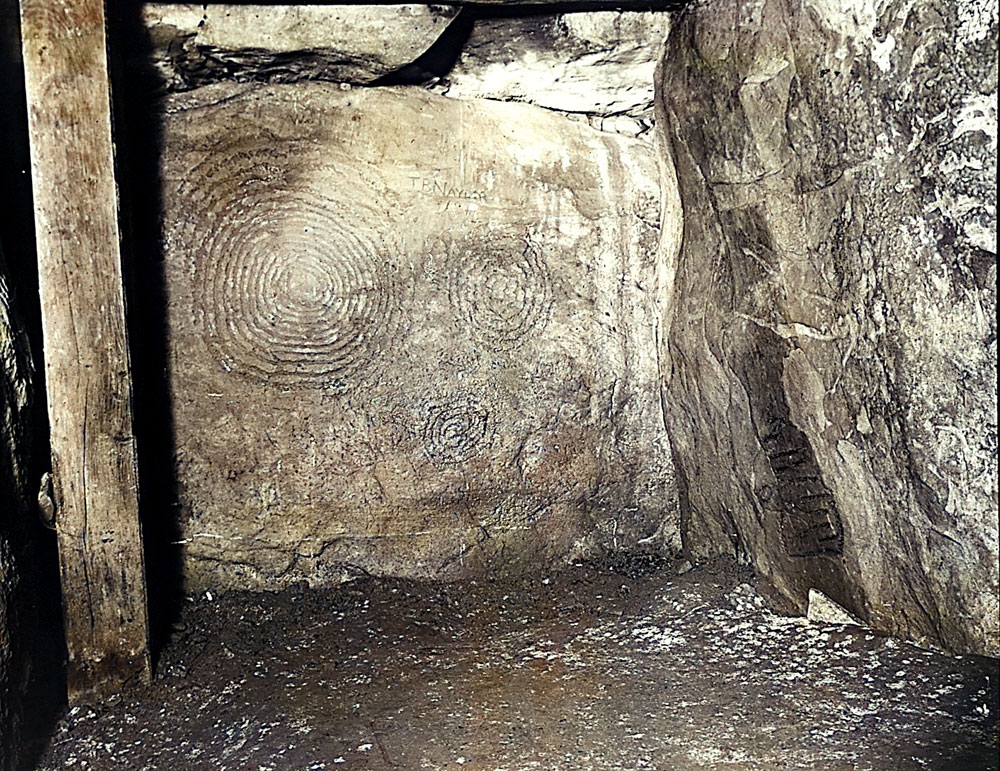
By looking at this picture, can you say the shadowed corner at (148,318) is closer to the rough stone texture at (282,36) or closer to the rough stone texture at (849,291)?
the rough stone texture at (282,36)

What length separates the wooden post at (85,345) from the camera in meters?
2.11

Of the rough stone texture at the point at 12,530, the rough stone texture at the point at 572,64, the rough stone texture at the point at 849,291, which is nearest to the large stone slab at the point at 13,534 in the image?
the rough stone texture at the point at 12,530

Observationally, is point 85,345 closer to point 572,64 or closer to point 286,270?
point 286,270

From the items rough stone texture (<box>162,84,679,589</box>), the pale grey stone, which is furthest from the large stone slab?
the pale grey stone

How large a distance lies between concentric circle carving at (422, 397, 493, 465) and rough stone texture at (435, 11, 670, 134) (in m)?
0.82

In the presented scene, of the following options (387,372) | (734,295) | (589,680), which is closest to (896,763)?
(589,680)

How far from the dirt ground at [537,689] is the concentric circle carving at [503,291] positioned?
0.70 metres

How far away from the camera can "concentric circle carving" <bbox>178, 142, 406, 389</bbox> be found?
2.59 meters

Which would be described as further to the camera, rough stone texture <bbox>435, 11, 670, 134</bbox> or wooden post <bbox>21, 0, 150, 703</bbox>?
rough stone texture <bbox>435, 11, 670, 134</bbox>

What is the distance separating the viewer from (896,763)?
1838 mm

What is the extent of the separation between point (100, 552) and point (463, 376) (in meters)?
1.01

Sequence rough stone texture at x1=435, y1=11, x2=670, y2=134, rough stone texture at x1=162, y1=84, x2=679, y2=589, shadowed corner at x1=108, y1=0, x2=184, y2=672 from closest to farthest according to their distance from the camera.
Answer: shadowed corner at x1=108, y1=0, x2=184, y2=672
rough stone texture at x1=435, y1=11, x2=670, y2=134
rough stone texture at x1=162, y1=84, x2=679, y2=589

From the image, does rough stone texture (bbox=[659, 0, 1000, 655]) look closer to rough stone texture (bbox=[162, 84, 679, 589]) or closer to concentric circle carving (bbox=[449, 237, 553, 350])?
rough stone texture (bbox=[162, 84, 679, 589])

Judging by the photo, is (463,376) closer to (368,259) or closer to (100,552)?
(368,259)
